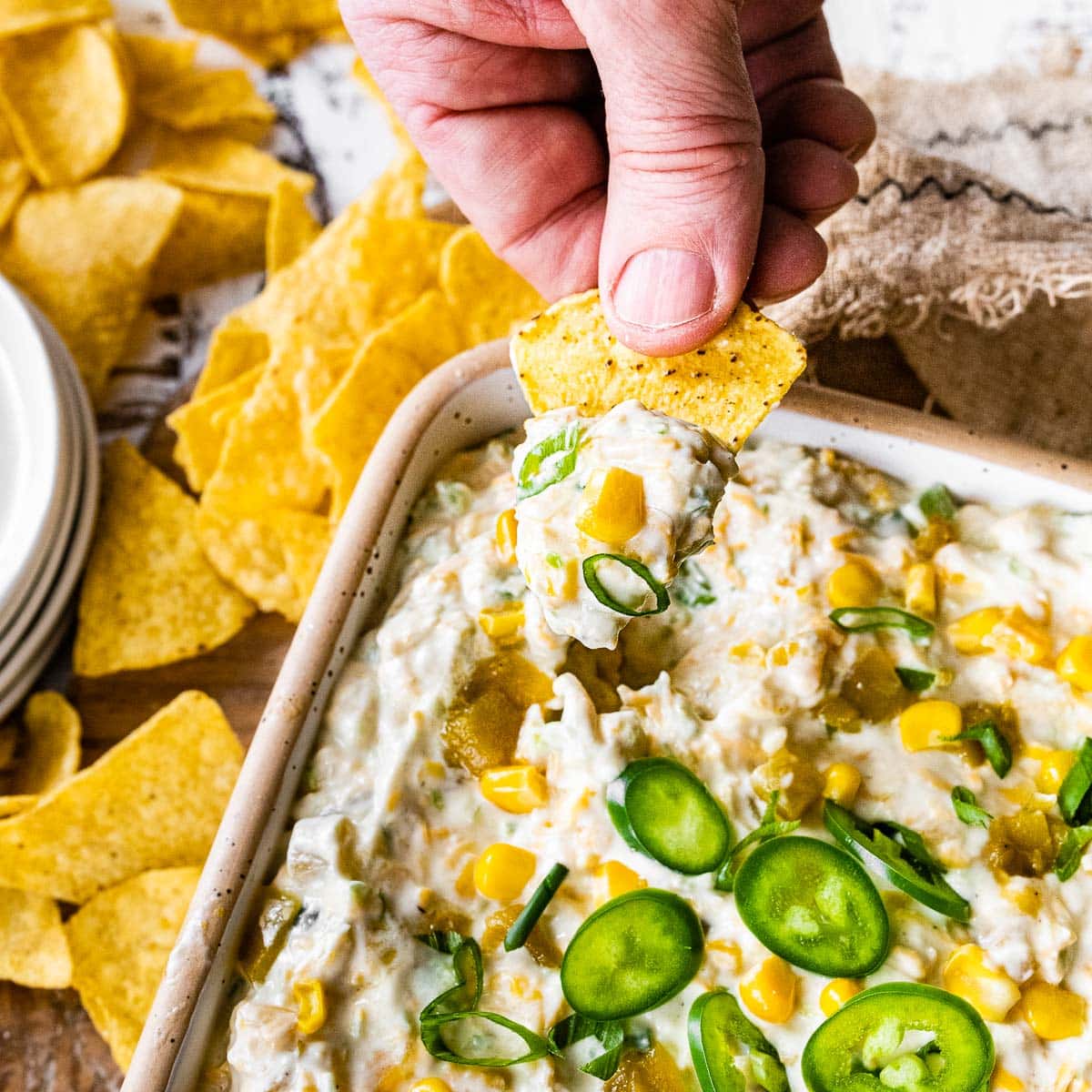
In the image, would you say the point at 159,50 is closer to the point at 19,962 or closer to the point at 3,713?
the point at 3,713

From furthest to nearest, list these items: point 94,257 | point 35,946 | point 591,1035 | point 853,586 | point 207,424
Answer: point 94,257 → point 207,424 → point 35,946 → point 853,586 → point 591,1035

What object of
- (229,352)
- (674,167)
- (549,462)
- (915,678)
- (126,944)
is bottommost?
(126,944)

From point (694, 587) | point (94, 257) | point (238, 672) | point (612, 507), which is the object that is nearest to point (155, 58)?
point (94, 257)

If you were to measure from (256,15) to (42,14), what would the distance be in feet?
1.97

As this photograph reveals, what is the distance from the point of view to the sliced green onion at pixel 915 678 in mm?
2402

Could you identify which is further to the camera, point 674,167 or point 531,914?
point 531,914

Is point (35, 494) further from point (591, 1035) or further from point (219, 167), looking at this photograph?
point (591, 1035)

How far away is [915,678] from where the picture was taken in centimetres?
241

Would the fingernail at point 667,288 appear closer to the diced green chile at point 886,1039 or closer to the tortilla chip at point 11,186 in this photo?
the diced green chile at point 886,1039

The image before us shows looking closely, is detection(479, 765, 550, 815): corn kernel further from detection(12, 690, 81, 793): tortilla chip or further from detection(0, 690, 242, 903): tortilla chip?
detection(12, 690, 81, 793): tortilla chip

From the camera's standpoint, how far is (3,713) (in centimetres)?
309

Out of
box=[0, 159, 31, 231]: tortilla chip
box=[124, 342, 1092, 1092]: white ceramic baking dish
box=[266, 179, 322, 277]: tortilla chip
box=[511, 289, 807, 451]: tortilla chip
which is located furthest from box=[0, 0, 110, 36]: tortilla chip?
box=[511, 289, 807, 451]: tortilla chip

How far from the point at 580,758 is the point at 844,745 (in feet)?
1.72

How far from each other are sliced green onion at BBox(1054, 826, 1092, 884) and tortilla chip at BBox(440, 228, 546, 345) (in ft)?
5.53
